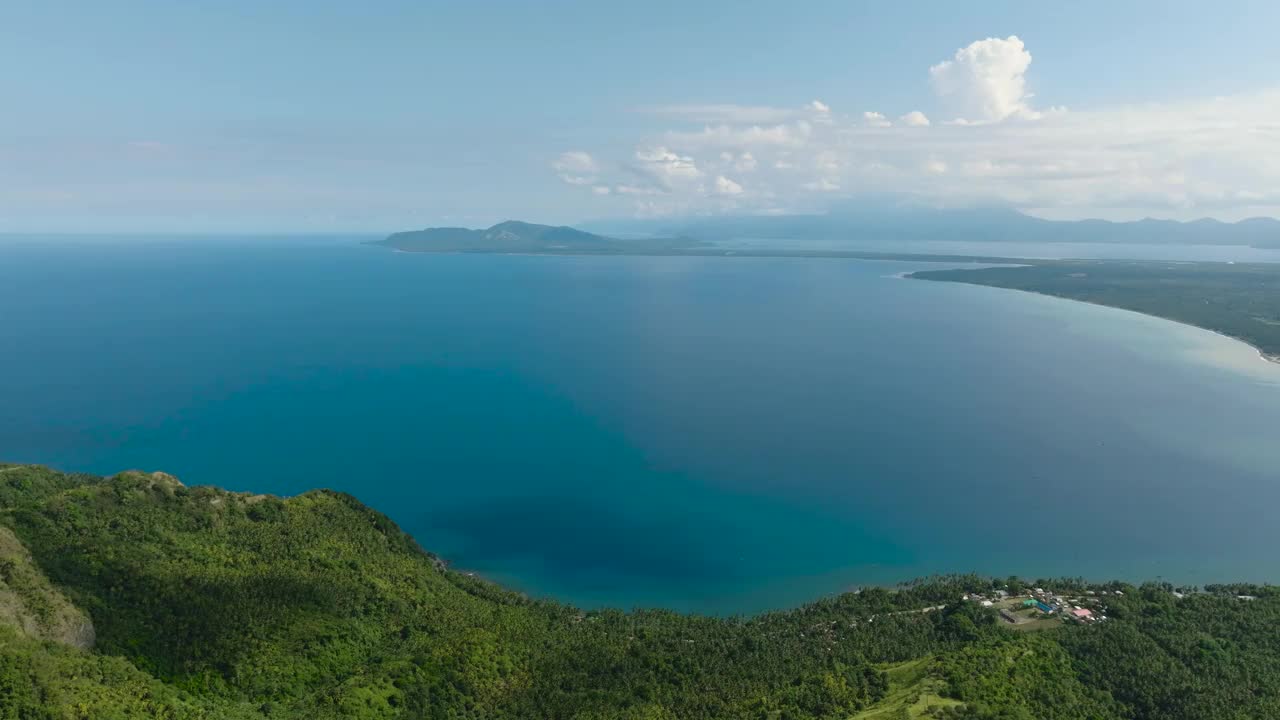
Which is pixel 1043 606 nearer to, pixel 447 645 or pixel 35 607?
pixel 447 645

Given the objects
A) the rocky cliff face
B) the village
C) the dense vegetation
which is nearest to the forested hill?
the rocky cliff face

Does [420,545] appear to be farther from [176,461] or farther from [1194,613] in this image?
[1194,613]

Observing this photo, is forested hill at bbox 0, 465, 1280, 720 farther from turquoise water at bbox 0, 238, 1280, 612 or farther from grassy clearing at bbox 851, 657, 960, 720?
turquoise water at bbox 0, 238, 1280, 612

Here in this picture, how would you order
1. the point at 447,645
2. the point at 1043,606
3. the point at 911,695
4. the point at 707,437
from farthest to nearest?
the point at 707,437
the point at 1043,606
the point at 447,645
the point at 911,695

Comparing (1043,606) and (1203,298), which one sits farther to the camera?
(1203,298)

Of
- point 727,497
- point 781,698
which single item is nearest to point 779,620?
point 781,698

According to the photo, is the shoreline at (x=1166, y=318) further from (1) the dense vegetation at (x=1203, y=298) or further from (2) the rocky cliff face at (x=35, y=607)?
(2) the rocky cliff face at (x=35, y=607)

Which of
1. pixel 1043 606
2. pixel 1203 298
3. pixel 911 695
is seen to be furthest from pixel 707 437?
pixel 1203 298
